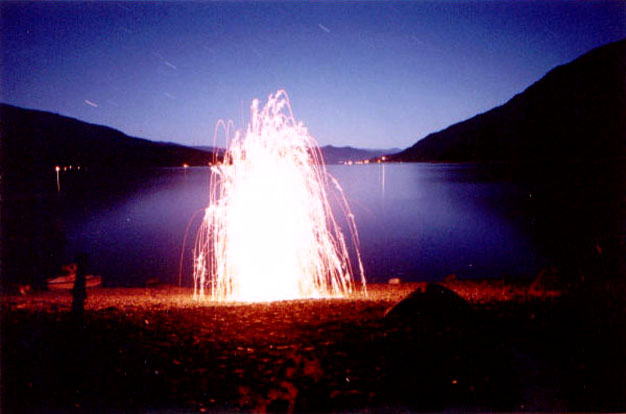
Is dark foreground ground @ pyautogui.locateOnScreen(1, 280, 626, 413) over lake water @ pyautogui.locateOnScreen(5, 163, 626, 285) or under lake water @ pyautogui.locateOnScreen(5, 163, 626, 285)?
over

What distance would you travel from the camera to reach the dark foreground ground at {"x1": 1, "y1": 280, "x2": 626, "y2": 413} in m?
5.53

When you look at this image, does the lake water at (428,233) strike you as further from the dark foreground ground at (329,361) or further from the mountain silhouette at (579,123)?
the mountain silhouette at (579,123)

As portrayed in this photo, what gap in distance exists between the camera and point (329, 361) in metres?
6.14

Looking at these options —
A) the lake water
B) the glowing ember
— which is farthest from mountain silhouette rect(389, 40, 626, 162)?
the glowing ember

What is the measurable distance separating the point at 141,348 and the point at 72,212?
173 ft

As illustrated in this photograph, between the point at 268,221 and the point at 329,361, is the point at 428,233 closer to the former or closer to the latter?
the point at 268,221

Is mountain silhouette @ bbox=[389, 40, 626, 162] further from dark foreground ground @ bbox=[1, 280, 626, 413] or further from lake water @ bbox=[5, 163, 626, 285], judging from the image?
dark foreground ground @ bbox=[1, 280, 626, 413]

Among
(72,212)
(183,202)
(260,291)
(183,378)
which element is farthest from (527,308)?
(183,202)

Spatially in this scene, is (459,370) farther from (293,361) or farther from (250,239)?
(250,239)

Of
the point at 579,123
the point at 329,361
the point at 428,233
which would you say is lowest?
the point at 428,233

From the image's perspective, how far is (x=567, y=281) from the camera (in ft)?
39.9

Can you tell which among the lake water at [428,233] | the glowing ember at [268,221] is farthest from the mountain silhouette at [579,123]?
the glowing ember at [268,221]

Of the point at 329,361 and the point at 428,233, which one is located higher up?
the point at 329,361

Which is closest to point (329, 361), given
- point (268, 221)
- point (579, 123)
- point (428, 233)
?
point (268, 221)
